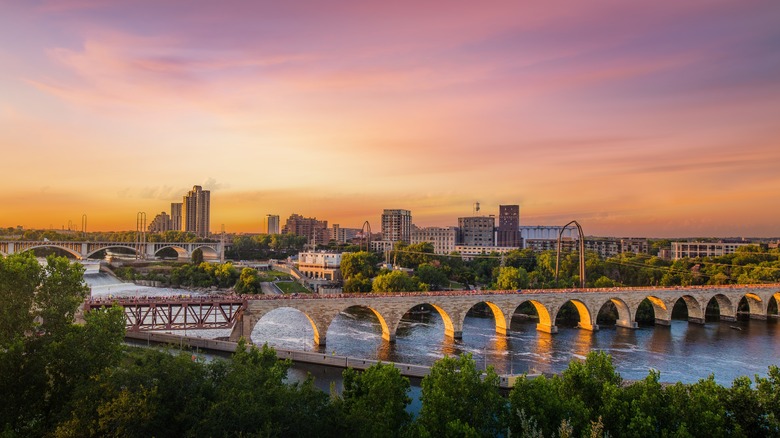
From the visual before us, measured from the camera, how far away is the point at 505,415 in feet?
69.9

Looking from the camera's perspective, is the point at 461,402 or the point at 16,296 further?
the point at 461,402

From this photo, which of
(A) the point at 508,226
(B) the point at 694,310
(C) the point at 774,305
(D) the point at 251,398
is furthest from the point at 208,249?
(D) the point at 251,398

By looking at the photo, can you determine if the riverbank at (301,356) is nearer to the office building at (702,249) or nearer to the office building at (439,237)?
the office building at (702,249)

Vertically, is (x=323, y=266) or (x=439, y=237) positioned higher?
(x=439, y=237)

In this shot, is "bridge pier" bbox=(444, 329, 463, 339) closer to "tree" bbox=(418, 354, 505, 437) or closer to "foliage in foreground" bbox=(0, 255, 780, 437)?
"foliage in foreground" bbox=(0, 255, 780, 437)

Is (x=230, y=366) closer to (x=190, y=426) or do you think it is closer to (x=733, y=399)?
(x=190, y=426)

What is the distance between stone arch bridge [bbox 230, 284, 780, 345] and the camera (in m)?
45.4

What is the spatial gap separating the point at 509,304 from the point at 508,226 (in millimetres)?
106311

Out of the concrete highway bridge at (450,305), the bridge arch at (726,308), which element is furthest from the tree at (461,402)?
the bridge arch at (726,308)

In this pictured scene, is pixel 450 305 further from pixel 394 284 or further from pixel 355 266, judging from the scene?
pixel 355 266

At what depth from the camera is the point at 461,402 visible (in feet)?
70.0

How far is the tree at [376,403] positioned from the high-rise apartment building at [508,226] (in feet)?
436

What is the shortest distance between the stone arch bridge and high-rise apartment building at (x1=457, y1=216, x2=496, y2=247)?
87228 millimetres

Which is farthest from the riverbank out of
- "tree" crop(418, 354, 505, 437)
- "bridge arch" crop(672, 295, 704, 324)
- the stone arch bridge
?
"bridge arch" crop(672, 295, 704, 324)
